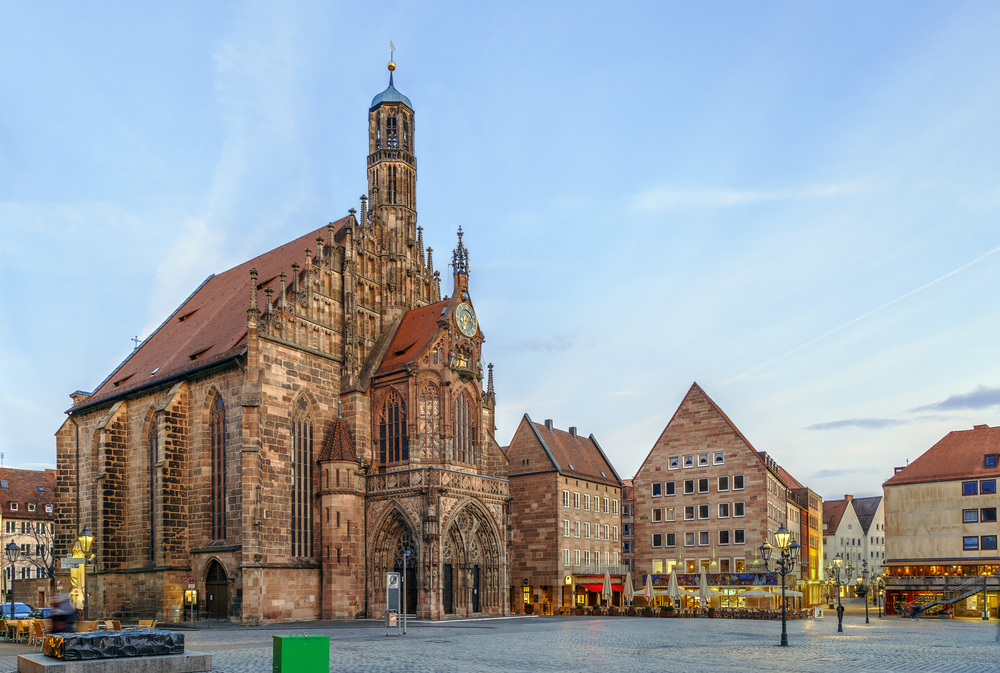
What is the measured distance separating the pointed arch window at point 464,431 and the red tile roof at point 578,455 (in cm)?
1742

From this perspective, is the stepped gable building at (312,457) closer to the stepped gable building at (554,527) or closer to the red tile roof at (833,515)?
the stepped gable building at (554,527)

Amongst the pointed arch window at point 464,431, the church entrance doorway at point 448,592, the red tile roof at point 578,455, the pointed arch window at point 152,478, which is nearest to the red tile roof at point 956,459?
the red tile roof at point 578,455

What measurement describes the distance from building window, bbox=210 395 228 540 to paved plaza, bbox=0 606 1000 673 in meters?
6.53

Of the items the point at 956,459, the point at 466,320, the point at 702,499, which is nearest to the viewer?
the point at 466,320

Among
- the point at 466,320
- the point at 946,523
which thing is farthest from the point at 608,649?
the point at 946,523

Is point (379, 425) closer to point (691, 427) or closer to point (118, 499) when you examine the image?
point (118, 499)

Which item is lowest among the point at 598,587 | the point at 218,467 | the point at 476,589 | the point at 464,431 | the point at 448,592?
the point at 598,587

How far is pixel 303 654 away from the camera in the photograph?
12.1m

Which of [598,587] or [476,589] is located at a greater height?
[476,589]

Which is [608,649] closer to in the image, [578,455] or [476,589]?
[476,589]

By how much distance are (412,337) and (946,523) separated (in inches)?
1820

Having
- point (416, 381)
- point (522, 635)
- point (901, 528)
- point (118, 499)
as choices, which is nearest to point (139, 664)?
point (522, 635)

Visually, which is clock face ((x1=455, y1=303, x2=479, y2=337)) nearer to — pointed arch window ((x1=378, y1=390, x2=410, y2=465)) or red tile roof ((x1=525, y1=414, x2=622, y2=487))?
pointed arch window ((x1=378, y1=390, x2=410, y2=465))

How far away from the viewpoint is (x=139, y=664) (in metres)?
17.2
